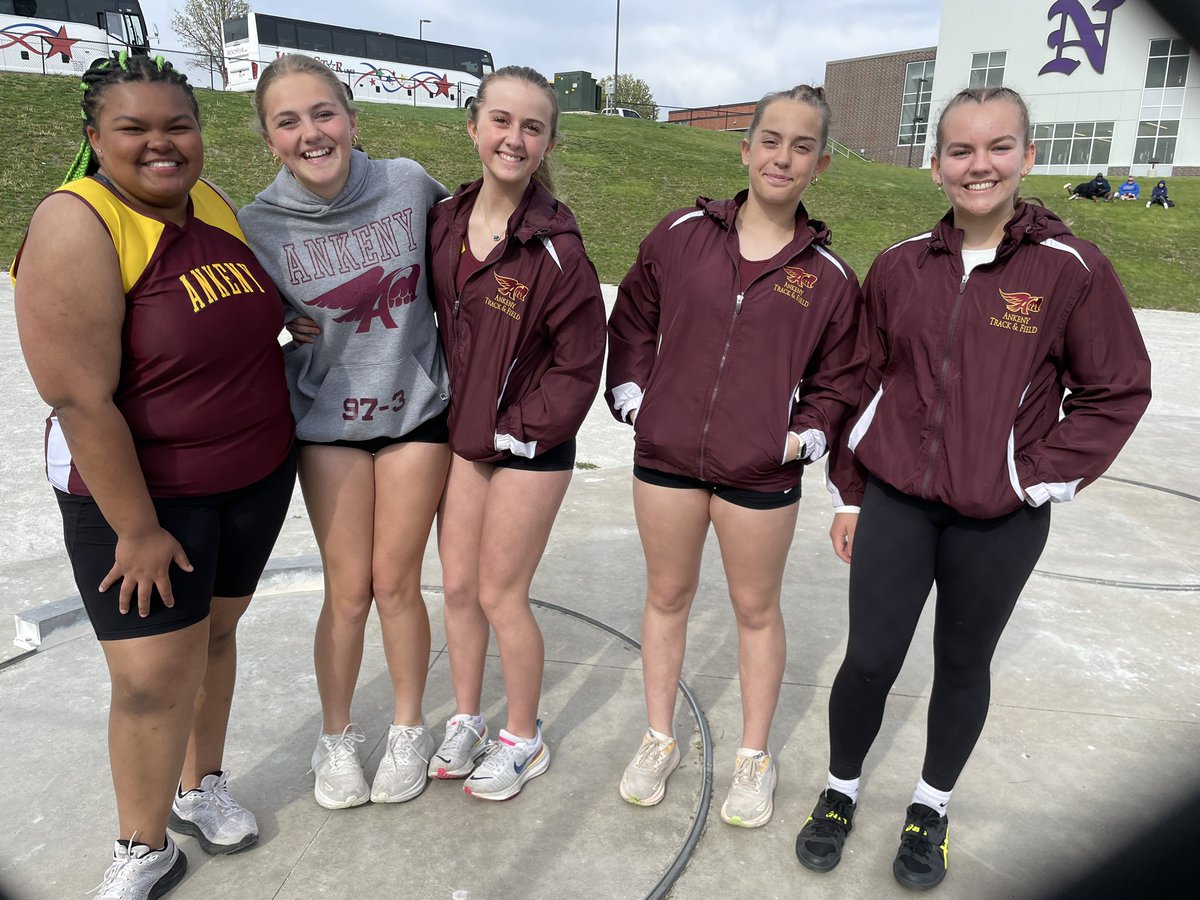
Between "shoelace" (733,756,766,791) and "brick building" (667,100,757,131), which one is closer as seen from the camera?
"shoelace" (733,756,766,791)

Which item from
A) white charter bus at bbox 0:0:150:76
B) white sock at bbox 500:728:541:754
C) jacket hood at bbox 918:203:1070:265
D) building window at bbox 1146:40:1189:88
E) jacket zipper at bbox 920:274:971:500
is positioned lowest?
white sock at bbox 500:728:541:754

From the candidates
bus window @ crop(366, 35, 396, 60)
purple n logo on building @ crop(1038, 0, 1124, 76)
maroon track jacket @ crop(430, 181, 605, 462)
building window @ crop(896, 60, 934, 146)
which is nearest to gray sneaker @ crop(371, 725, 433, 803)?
maroon track jacket @ crop(430, 181, 605, 462)

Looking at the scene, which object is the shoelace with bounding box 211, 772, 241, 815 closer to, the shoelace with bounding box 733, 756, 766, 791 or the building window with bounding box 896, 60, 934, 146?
the shoelace with bounding box 733, 756, 766, 791

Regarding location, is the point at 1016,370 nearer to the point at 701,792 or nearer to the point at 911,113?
the point at 701,792

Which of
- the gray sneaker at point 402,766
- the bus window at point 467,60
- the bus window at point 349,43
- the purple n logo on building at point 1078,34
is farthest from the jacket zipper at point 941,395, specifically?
the bus window at point 467,60

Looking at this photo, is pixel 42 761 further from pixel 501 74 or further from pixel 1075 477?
pixel 1075 477

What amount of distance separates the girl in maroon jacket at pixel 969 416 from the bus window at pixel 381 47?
35737 mm

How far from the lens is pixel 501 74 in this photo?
247 centimetres

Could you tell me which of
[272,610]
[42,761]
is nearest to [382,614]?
[42,761]

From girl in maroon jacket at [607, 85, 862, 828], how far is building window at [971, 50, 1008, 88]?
1.55 feet

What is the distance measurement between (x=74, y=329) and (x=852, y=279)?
72.8 inches

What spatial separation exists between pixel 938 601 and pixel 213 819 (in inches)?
80.6

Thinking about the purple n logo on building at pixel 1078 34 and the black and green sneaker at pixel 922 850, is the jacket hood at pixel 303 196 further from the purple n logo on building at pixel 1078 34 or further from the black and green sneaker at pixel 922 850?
the black and green sneaker at pixel 922 850

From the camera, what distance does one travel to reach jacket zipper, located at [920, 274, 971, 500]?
6.91ft
